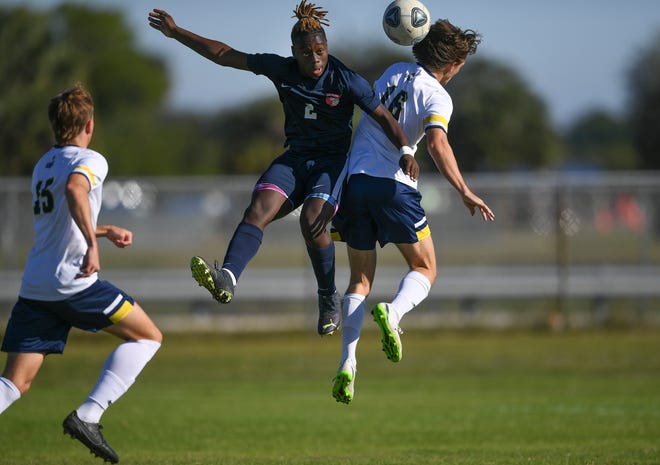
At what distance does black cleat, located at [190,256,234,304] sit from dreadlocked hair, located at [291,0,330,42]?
184 centimetres

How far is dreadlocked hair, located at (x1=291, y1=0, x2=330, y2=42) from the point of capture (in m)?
7.82

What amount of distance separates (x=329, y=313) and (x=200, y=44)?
2363 mm

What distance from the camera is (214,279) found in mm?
7496

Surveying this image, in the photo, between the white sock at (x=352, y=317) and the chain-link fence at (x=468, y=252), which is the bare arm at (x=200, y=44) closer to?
the white sock at (x=352, y=317)

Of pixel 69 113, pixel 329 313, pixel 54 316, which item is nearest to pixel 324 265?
pixel 329 313

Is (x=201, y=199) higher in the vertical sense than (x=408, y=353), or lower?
higher

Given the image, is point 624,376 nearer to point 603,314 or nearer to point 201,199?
point 603,314

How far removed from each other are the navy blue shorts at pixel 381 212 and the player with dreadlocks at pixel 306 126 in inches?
6.8

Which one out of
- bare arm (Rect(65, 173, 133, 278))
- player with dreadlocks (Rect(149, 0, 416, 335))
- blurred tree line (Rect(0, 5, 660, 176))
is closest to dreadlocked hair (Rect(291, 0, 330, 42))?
player with dreadlocks (Rect(149, 0, 416, 335))

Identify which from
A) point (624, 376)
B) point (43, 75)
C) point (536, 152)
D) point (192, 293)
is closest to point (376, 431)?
point (624, 376)

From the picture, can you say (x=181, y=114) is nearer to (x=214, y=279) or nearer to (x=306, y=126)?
(x=306, y=126)

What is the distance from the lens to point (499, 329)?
22641mm

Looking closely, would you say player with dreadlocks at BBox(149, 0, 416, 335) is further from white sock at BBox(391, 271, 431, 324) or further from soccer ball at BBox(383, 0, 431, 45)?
white sock at BBox(391, 271, 431, 324)

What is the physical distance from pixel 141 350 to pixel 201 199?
15998mm
